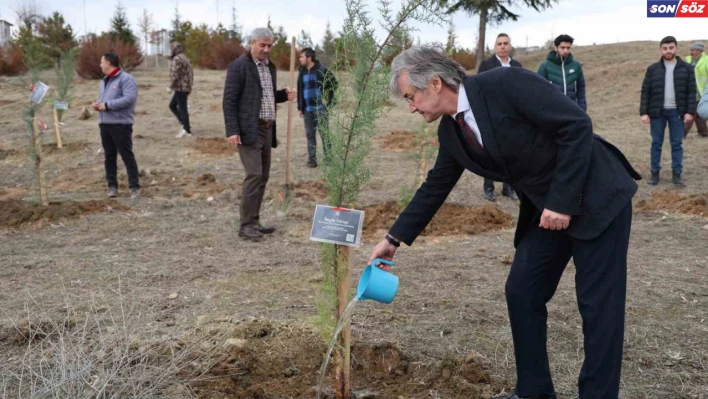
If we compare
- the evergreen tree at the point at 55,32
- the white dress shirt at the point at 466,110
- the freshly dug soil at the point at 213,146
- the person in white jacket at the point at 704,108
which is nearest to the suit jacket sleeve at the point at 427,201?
the white dress shirt at the point at 466,110

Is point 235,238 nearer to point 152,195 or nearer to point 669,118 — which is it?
point 152,195

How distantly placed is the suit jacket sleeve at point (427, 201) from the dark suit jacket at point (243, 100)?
3.55 metres

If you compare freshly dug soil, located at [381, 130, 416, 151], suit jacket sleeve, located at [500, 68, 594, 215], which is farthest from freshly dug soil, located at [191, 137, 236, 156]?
suit jacket sleeve, located at [500, 68, 594, 215]

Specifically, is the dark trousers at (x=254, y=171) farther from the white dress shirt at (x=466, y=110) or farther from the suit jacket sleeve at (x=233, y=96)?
the white dress shirt at (x=466, y=110)

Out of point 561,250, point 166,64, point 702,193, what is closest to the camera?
point 561,250

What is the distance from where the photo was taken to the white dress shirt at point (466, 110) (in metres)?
2.70

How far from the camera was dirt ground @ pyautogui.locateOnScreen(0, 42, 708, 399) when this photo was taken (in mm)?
3596

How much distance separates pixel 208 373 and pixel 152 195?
19.1 ft

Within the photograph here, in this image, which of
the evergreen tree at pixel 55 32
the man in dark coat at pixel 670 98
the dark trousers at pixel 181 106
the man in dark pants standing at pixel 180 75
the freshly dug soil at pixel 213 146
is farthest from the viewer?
the evergreen tree at pixel 55 32

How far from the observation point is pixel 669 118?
8.99 metres

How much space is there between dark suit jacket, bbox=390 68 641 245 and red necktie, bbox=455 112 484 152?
0.03 meters

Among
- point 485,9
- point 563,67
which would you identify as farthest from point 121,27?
point 563,67

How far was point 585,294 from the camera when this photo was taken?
8.92 feet

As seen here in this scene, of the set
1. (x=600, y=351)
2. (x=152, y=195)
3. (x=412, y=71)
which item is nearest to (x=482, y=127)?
(x=412, y=71)
